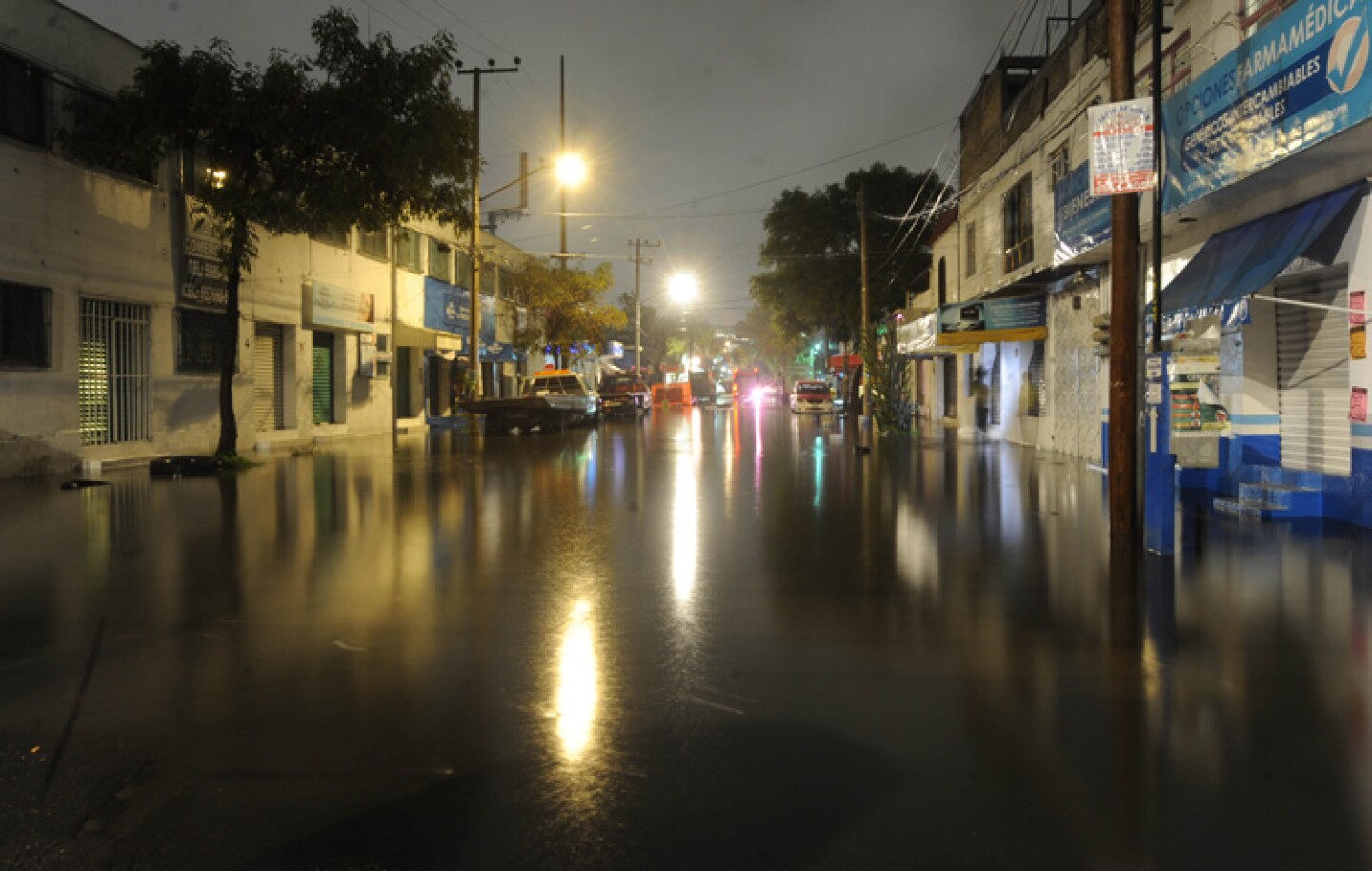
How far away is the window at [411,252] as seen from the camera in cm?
3659

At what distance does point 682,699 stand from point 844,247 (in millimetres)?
53456

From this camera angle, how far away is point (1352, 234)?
11.6 meters

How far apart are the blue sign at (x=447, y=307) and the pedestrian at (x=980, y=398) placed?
1864 cm

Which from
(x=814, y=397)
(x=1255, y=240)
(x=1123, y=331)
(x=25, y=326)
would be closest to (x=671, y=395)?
(x=814, y=397)

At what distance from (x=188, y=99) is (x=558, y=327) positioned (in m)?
32.7

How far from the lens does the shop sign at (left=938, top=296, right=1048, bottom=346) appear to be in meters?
25.6

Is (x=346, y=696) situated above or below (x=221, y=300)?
below

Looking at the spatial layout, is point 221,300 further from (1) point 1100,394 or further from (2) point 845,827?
(2) point 845,827

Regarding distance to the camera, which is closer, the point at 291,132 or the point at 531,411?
the point at 291,132

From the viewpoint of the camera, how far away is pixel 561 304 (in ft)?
167

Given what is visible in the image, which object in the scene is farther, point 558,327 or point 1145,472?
point 558,327

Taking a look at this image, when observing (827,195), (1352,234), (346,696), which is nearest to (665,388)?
(827,195)

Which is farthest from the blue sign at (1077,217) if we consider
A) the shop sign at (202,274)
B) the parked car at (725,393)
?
the parked car at (725,393)

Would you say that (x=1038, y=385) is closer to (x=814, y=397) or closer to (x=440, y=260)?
(x=814, y=397)
